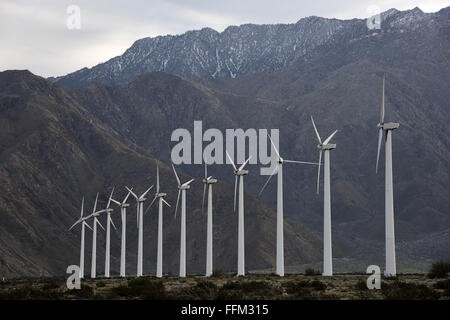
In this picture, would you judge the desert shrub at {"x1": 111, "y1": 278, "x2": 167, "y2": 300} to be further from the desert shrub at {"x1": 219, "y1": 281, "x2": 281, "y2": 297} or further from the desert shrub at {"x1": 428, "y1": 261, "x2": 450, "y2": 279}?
the desert shrub at {"x1": 428, "y1": 261, "x2": 450, "y2": 279}

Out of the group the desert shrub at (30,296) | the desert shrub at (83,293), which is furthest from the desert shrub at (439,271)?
the desert shrub at (30,296)

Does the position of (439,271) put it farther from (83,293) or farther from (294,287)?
(83,293)

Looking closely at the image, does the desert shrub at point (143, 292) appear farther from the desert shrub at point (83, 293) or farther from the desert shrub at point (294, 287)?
the desert shrub at point (294, 287)

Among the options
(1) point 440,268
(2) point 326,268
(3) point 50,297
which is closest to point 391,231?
(1) point 440,268
